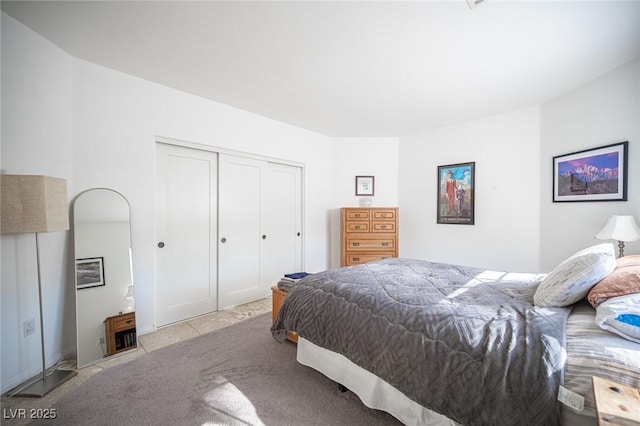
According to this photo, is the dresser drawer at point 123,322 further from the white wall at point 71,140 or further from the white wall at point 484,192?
the white wall at point 484,192

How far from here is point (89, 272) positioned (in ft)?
7.21

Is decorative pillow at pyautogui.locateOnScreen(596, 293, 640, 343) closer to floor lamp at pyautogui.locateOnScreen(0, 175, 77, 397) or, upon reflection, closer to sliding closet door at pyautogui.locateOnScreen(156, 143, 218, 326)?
floor lamp at pyautogui.locateOnScreen(0, 175, 77, 397)

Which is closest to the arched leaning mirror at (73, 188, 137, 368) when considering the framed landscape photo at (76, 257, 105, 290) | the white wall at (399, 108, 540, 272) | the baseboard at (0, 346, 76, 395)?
the framed landscape photo at (76, 257, 105, 290)

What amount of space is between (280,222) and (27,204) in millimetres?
2651

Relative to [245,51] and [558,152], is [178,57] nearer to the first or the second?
[245,51]

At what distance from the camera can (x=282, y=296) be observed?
7.81ft

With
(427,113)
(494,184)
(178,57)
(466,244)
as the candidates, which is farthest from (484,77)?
(178,57)

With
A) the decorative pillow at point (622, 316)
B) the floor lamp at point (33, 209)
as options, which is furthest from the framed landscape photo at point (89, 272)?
the decorative pillow at point (622, 316)

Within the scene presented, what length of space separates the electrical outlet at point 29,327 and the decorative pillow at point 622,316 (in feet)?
11.4

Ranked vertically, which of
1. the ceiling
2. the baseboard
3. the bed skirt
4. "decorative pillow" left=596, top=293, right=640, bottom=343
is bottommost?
the baseboard

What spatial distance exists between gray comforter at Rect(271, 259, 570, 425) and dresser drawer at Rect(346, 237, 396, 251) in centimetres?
212

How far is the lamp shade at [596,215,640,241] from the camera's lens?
2.05 metres

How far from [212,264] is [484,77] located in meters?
3.64

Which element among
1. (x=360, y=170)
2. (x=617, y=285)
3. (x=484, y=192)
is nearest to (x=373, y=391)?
(x=617, y=285)
